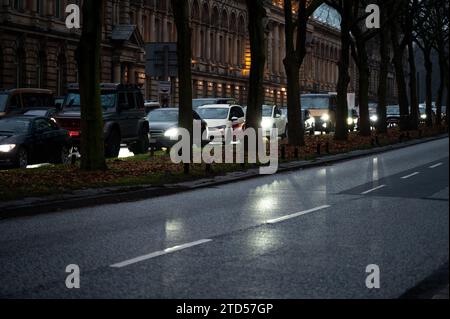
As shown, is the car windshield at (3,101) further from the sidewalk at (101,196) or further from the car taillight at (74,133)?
the sidewalk at (101,196)

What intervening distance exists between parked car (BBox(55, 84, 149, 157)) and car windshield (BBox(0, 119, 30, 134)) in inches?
168

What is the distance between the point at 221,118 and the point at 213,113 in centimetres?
70

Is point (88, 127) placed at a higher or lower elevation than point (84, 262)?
higher

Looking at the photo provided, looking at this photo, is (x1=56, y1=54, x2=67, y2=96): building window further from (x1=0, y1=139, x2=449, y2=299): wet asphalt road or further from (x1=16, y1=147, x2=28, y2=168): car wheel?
(x1=0, y1=139, x2=449, y2=299): wet asphalt road

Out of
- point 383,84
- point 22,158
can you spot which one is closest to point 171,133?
point 22,158

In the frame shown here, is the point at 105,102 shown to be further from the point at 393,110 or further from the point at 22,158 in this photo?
the point at 393,110

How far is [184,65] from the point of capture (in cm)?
2616

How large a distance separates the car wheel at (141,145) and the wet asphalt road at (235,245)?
1541 cm

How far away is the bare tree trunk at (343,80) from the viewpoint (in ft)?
135
